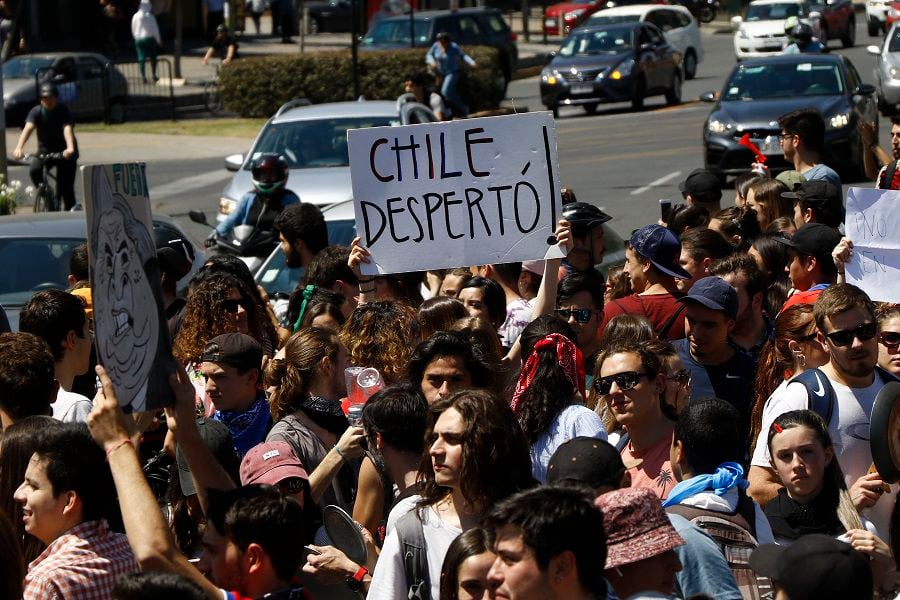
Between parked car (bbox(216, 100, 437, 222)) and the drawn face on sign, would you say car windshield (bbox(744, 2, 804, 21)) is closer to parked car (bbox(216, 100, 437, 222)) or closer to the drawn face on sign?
parked car (bbox(216, 100, 437, 222))

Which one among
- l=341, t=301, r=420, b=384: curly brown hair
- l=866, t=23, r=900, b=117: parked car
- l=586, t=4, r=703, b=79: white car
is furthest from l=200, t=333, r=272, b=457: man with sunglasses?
l=586, t=4, r=703, b=79: white car

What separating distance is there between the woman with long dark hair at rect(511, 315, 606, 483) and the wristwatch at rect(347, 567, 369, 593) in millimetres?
842

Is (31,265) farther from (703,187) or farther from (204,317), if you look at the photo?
(703,187)

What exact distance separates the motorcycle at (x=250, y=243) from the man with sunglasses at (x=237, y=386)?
16.0 ft

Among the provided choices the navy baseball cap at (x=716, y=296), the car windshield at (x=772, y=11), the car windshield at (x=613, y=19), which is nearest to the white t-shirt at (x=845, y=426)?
the navy baseball cap at (x=716, y=296)

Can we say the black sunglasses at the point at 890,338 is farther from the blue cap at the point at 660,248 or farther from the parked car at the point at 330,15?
the parked car at the point at 330,15

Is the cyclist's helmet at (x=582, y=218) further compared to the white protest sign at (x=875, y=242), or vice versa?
the cyclist's helmet at (x=582, y=218)

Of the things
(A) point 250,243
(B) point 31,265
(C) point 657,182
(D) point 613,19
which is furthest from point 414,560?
(D) point 613,19

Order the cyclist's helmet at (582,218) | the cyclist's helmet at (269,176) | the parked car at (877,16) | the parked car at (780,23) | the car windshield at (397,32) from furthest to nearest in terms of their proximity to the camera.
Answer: the parked car at (877,16), the parked car at (780,23), the car windshield at (397,32), the cyclist's helmet at (269,176), the cyclist's helmet at (582,218)

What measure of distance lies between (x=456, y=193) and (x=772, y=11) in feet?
116

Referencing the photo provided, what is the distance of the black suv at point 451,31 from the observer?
33.4 metres

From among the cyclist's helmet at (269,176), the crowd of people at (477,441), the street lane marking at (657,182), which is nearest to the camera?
the crowd of people at (477,441)

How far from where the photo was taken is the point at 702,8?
54.3m

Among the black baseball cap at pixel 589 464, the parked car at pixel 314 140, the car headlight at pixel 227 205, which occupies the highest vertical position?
the black baseball cap at pixel 589 464
